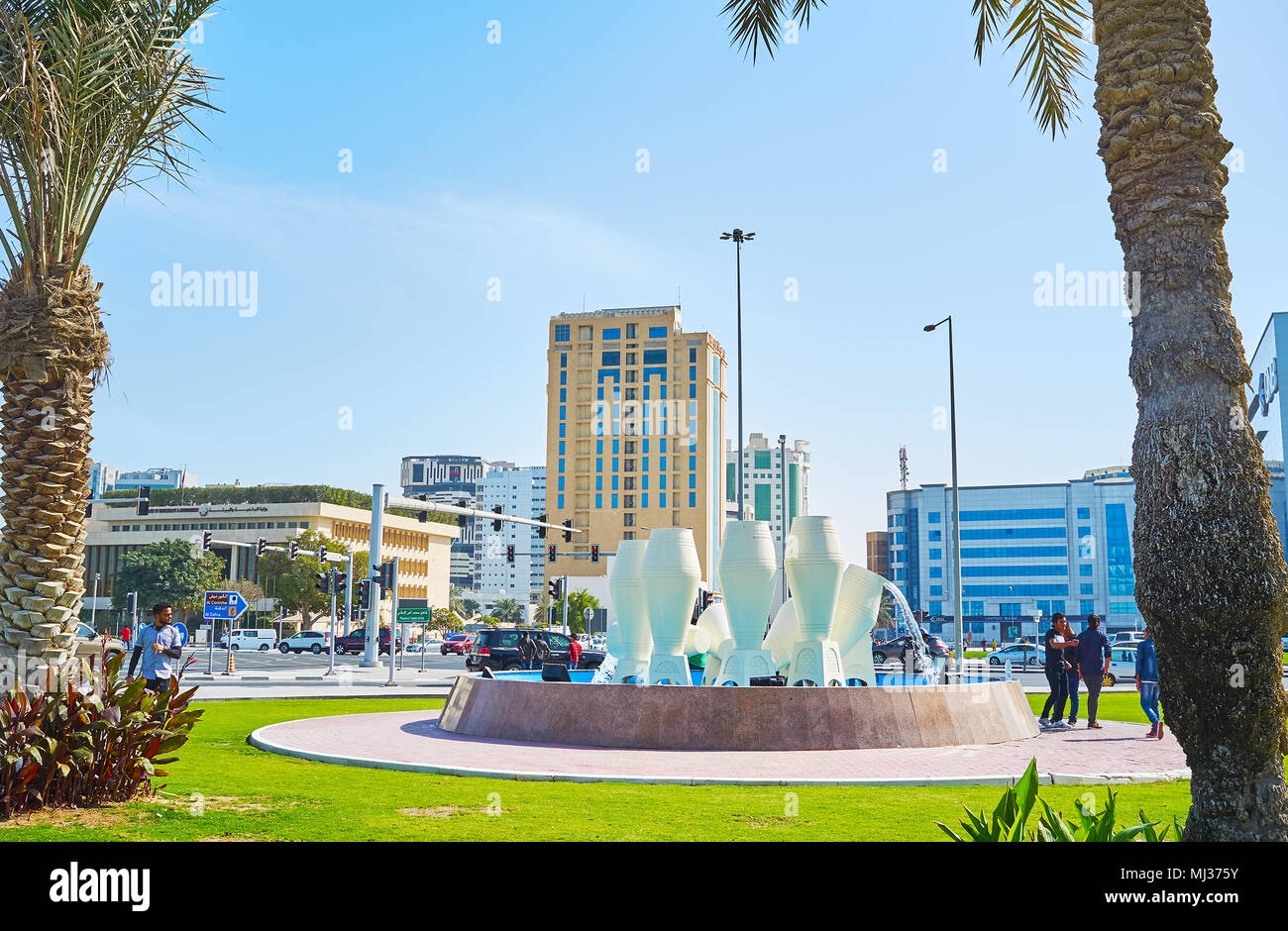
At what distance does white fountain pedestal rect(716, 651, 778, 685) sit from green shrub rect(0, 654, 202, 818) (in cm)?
916

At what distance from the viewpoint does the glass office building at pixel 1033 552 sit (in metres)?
103

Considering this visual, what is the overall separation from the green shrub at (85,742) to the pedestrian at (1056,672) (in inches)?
488

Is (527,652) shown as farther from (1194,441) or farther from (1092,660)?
(1194,441)

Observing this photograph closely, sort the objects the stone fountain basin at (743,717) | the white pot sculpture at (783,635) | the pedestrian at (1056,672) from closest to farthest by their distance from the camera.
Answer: the stone fountain basin at (743,717) < the pedestrian at (1056,672) < the white pot sculpture at (783,635)

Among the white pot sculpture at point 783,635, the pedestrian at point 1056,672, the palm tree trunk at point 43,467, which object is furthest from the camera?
the white pot sculpture at point 783,635

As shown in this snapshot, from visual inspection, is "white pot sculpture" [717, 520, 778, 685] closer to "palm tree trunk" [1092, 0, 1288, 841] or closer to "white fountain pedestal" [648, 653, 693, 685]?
"white fountain pedestal" [648, 653, 693, 685]

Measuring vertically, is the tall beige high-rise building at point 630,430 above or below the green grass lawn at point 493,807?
above

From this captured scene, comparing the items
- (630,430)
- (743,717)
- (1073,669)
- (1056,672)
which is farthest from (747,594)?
(630,430)

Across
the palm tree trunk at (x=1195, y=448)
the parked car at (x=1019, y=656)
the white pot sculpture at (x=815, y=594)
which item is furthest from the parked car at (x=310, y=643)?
the palm tree trunk at (x=1195, y=448)

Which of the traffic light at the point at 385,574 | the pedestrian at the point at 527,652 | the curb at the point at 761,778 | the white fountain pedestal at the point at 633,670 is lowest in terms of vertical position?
the pedestrian at the point at 527,652

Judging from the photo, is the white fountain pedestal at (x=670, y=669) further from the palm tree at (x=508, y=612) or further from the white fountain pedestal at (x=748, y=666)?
the palm tree at (x=508, y=612)

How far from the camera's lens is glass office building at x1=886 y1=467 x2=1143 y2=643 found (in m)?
103

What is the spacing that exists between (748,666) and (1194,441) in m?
12.0

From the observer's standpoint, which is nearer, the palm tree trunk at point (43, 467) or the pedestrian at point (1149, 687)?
the palm tree trunk at point (43, 467)
